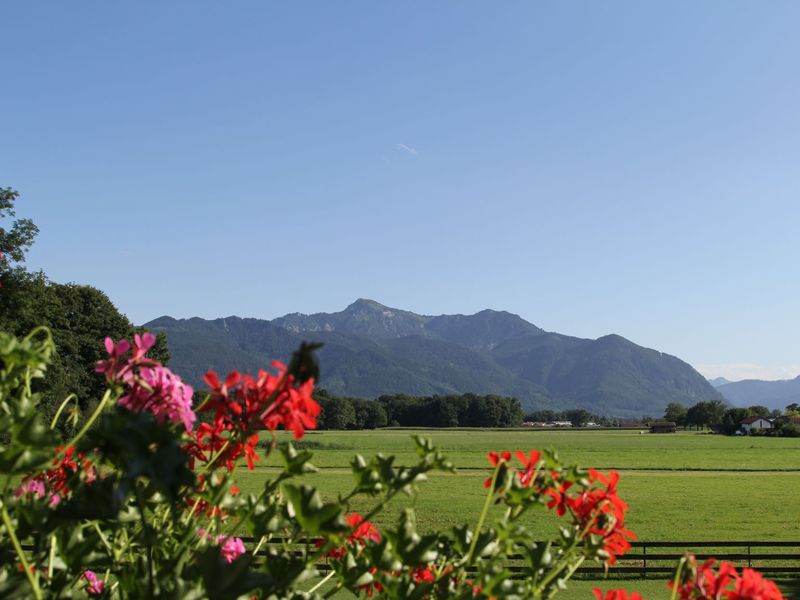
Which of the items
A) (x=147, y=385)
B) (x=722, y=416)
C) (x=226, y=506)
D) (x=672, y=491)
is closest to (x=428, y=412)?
(x=722, y=416)

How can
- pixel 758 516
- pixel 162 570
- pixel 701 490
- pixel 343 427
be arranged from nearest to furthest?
pixel 162 570 → pixel 758 516 → pixel 701 490 → pixel 343 427

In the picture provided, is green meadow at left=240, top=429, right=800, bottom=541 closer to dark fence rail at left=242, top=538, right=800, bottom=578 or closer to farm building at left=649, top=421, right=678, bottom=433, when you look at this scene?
dark fence rail at left=242, top=538, right=800, bottom=578

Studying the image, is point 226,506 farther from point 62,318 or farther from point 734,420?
point 734,420

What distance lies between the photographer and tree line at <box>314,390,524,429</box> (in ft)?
426

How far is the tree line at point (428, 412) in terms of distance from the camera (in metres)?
130

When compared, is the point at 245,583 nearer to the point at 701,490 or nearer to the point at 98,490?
the point at 98,490

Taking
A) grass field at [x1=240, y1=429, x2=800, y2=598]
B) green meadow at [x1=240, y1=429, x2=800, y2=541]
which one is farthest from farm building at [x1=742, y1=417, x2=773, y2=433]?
grass field at [x1=240, y1=429, x2=800, y2=598]

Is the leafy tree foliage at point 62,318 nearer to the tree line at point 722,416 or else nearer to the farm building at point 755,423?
the tree line at point 722,416

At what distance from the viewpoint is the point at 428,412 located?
5359 inches

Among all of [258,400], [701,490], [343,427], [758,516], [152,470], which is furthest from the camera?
[343,427]

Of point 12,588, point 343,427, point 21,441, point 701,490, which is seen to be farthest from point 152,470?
point 343,427

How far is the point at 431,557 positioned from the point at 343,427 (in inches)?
5042

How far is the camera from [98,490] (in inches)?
47.4

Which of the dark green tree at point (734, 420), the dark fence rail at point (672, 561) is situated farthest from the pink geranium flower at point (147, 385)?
the dark green tree at point (734, 420)
